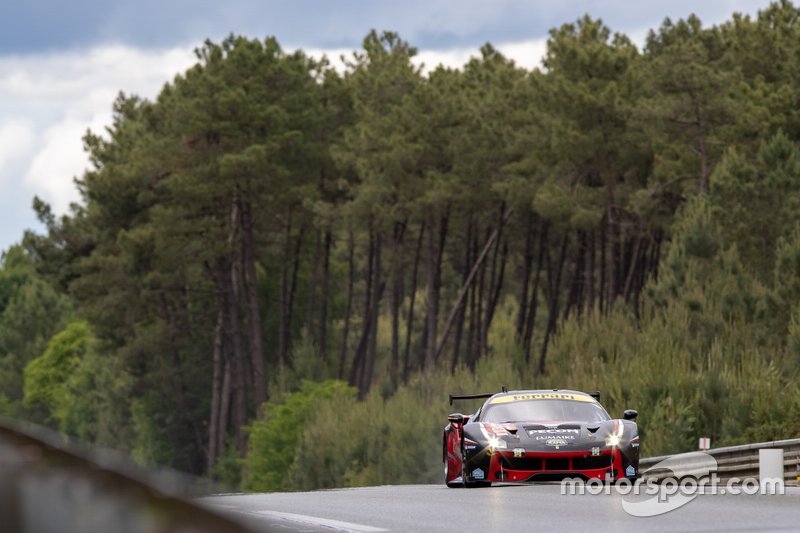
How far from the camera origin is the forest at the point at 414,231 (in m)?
50.0

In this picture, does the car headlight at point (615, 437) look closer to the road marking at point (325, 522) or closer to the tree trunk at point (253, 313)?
the road marking at point (325, 522)

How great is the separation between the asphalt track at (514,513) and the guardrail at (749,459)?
13.8 feet

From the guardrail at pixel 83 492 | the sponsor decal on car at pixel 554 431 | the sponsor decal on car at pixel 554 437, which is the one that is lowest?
the sponsor decal on car at pixel 554 437

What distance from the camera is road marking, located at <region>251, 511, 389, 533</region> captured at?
11578 millimetres

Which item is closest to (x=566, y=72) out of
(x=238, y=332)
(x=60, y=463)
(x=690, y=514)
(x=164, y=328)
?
(x=238, y=332)

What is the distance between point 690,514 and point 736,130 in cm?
4965

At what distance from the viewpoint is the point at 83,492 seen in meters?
3.28

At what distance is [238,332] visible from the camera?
78188 millimetres

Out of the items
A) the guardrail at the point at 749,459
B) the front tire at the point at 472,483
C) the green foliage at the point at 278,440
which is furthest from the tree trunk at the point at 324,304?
the front tire at the point at 472,483

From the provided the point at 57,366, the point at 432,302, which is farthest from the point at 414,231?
the point at 57,366

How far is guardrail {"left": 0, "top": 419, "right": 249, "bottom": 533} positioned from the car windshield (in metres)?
15.6

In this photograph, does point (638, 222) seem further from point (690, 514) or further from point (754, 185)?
point (690, 514)

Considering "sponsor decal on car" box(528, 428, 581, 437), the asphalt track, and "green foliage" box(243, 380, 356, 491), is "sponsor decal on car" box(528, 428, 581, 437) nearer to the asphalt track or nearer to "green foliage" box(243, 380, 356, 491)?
the asphalt track

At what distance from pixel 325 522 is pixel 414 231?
72.7 meters
